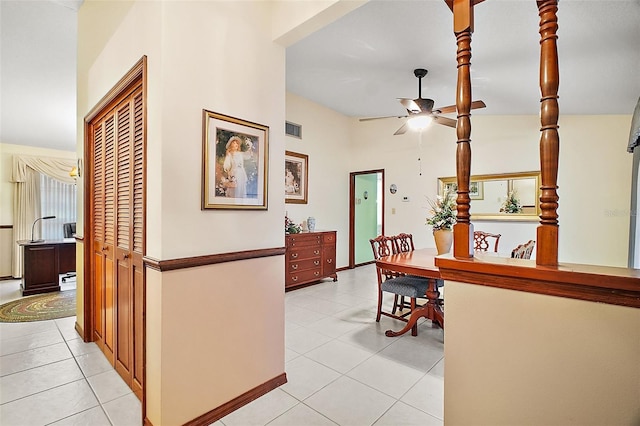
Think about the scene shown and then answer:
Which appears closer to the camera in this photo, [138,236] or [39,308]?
[138,236]

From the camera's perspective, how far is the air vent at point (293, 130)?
5.08m

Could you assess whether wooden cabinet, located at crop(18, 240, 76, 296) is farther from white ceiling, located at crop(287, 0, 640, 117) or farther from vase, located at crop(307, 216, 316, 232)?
white ceiling, located at crop(287, 0, 640, 117)

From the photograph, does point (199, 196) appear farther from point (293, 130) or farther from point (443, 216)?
point (293, 130)

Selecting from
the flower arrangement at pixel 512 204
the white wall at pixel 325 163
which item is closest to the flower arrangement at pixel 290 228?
the white wall at pixel 325 163

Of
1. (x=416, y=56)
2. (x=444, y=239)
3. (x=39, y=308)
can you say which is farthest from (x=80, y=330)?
(x=416, y=56)

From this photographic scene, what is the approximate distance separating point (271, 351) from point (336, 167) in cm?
454

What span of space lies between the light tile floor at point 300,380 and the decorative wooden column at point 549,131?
1387 millimetres

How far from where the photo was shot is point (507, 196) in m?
4.71

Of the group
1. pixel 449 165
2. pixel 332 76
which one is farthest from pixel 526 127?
pixel 332 76

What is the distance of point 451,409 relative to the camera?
1169mm

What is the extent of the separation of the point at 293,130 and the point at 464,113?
427cm

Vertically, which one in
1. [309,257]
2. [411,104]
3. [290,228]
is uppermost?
[411,104]

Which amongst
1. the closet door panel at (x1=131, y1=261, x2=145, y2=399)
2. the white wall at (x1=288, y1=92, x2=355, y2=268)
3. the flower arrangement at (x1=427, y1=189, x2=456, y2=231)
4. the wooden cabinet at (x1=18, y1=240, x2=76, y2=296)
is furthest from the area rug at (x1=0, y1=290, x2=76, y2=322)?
the flower arrangement at (x1=427, y1=189, x2=456, y2=231)

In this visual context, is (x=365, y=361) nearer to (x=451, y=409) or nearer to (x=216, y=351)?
(x=216, y=351)
